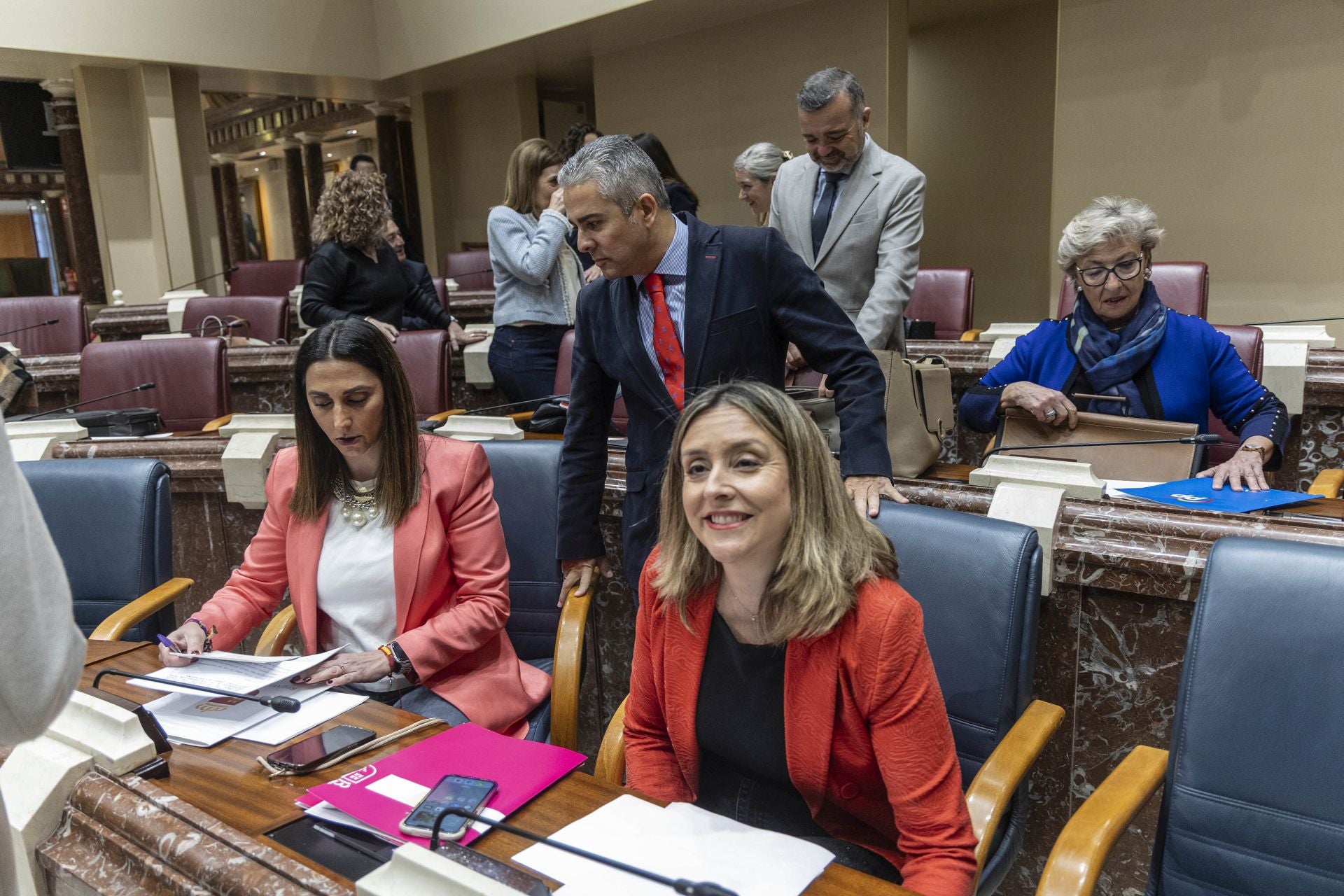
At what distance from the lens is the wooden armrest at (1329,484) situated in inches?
94.3

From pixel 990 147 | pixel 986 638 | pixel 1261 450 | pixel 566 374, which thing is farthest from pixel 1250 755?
pixel 990 147

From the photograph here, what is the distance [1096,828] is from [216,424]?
320cm

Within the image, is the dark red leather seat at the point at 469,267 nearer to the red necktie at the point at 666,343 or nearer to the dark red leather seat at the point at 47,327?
the dark red leather seat at the point at 47,327

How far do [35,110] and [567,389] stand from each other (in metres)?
7.87

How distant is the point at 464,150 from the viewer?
10227 mm

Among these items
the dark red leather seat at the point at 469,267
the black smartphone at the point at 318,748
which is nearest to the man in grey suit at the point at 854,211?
the black smartphone at the point at 318,748

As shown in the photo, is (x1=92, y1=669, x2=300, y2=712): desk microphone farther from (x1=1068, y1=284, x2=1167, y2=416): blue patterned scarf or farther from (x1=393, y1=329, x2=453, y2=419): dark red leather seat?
(x1=393, y1=329, x2=453, y2=419): dark red leather seat

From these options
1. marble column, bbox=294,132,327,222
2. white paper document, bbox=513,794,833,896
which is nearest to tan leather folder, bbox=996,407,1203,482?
white paper document, bbox=513,794,833,896

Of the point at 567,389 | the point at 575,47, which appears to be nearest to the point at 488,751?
Result: the point at 567,389

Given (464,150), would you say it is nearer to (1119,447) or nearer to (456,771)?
(1119,447)

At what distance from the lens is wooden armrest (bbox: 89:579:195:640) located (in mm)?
2141

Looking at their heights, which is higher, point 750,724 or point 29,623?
point 29,623

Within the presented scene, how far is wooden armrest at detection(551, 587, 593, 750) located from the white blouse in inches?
13.3

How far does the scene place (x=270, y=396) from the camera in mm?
4543
